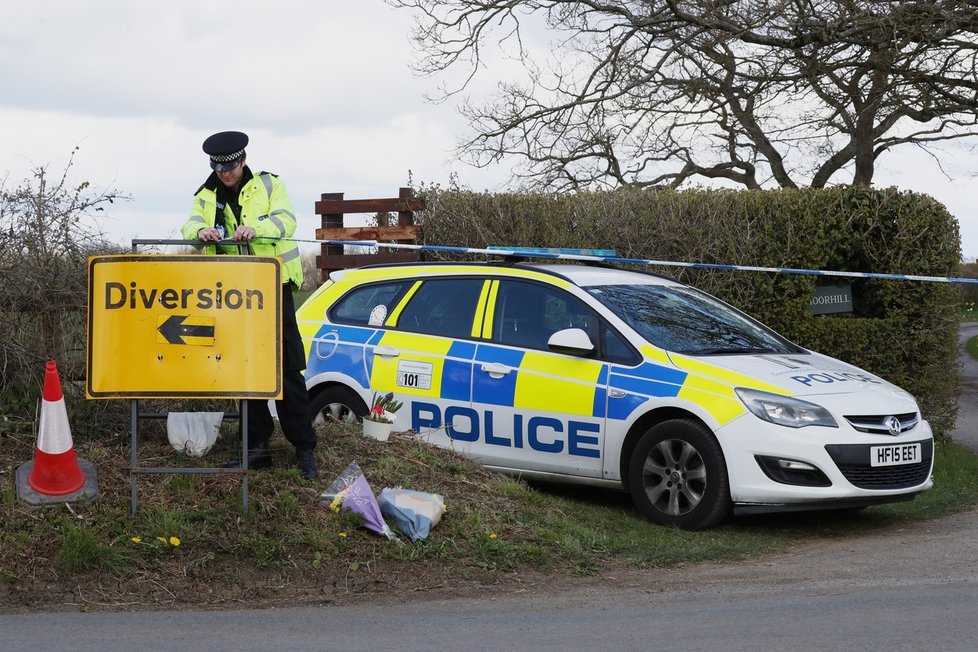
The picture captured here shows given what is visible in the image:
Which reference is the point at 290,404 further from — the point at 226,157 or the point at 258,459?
the point at 226,157

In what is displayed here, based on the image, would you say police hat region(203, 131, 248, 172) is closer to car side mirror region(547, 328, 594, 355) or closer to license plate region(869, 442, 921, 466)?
car side mirror region(547, 328, 594, 355)

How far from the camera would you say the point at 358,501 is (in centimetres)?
711

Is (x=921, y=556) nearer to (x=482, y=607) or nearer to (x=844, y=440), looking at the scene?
(x=844, y=440)

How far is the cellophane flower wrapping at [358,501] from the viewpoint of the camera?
277 inches

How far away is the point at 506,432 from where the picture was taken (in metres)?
8.85

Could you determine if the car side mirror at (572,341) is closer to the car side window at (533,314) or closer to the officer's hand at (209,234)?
the car side window at (533,314)

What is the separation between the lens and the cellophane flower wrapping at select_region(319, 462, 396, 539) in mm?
7035

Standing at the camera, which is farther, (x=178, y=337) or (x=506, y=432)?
(x=506, y=432)

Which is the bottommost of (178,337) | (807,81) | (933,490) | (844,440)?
(933,490)

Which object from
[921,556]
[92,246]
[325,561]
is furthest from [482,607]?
[92,246]

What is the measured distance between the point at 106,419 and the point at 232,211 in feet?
5.20

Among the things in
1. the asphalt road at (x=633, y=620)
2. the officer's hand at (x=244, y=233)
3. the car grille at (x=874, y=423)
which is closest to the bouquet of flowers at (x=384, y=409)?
the officer's hand at (x=244, y=233)

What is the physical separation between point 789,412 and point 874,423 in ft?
1.94

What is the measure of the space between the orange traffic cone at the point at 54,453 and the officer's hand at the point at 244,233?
48.3 inches
